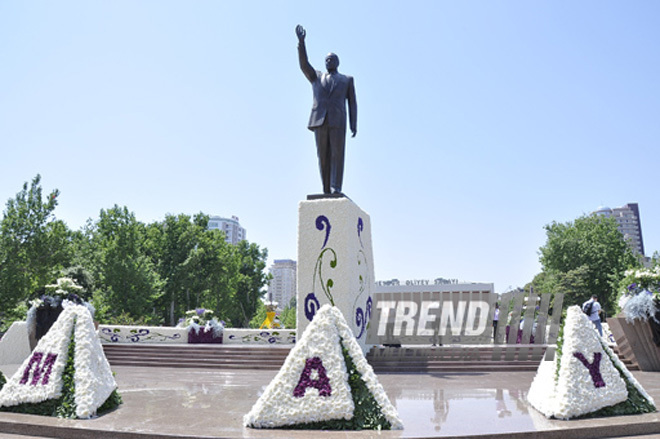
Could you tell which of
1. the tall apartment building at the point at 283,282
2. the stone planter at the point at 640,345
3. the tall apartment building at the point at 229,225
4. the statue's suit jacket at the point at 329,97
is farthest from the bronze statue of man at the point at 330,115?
the tall apartment building at the point at 283,282

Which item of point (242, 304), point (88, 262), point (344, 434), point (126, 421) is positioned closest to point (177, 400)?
point (126, 421)

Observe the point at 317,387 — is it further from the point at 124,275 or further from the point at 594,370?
the point at 124,275

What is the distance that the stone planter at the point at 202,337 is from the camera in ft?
48.5

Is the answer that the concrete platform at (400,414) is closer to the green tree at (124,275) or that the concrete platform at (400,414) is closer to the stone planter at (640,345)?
the stone planter at (640,345)

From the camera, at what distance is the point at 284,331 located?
14102 mm

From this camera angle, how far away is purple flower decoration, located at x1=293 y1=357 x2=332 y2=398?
480 centimetres

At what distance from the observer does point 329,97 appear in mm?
10656

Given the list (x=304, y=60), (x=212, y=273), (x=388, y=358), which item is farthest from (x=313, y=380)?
(x=212, y=273)

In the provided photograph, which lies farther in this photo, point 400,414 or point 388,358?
point 388,358

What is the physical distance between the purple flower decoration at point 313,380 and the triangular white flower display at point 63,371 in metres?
2.36

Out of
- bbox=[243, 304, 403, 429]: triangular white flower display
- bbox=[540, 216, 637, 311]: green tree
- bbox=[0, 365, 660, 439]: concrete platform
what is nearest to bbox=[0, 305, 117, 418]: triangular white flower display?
bbox=[0, 365, 660, 439]: concrete platform

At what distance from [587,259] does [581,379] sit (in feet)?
150

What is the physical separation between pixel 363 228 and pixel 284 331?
4.57 m

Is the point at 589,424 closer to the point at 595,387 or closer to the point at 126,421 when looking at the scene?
the point at 595,387
